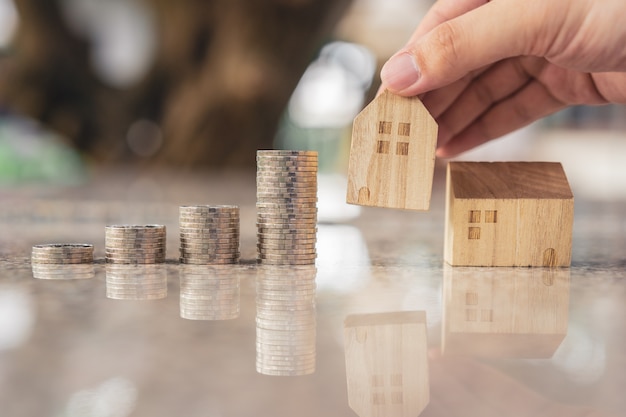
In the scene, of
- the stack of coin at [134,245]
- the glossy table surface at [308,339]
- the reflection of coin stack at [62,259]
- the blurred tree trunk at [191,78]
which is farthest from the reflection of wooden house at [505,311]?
the blurred tree trunk at [191,78]

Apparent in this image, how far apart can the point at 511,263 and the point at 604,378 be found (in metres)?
0.74

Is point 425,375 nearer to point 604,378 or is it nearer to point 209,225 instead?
point 604,378

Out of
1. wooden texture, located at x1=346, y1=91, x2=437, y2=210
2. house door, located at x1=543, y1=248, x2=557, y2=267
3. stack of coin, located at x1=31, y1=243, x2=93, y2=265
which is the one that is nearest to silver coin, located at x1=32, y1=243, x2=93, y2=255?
stack of coin, located at x1=31, y1=243, x2=93, y2=265

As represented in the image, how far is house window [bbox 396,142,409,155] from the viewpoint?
1241mm

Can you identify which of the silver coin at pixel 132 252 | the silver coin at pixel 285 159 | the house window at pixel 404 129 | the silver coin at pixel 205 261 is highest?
the house window at pixel 404 129

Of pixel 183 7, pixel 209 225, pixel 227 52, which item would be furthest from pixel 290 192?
pixel 183 7

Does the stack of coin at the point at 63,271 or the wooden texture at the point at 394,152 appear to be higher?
the wooden texture at the point at 394,152

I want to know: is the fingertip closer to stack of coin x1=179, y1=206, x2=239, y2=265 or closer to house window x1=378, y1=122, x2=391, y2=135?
house window x1=378, y1=122, x2=391, y2=135

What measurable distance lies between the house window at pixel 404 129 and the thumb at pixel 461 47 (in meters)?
0.06

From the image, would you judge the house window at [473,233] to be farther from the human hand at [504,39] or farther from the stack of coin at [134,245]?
the stack of coin at [134,245]

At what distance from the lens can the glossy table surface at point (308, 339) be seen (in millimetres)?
558

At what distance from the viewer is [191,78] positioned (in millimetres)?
6777

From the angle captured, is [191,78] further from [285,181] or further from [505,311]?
[505,311]

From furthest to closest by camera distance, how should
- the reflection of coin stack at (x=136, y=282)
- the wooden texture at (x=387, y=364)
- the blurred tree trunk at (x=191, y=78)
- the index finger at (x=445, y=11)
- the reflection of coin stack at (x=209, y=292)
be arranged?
the blurred tree trunk at (x=191, y=78) < the index finger at (x=445, y=11) < the reflection of coin stack at (x=136, y=282) < the reflection of coin stack at (x=209, y=292) < the wooden texture at (x=387, y=364)
